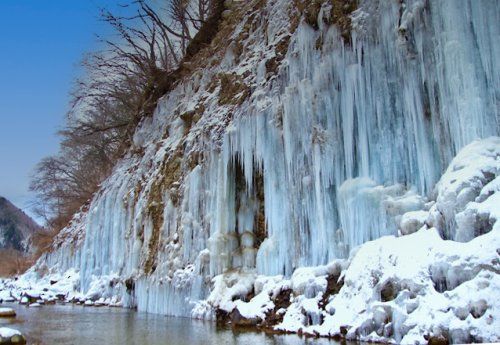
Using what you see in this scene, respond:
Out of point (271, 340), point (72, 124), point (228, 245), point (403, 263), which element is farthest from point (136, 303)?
point (72, 124)

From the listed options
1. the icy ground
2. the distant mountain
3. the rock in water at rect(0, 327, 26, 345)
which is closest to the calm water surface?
the rock in water at rect(0, 327, 26, 345)

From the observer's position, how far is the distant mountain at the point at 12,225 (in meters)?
78.9

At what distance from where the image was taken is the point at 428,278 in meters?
7.14

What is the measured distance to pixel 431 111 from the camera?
8.87 metres

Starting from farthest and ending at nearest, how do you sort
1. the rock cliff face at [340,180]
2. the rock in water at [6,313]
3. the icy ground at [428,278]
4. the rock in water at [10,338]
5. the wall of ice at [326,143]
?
the rock in water at [6,313] < the wall of ice at [326,143] < the rock in water at [10,338] < the rock cliff face at [340,180] < the icy ground at [428,278]

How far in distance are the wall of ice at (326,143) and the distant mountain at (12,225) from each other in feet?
232

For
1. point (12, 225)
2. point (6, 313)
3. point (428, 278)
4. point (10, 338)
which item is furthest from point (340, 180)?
point (12, 225)

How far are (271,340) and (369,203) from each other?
3063 mm

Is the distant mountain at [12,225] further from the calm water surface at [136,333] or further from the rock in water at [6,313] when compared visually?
the calm water surface at [136,333]

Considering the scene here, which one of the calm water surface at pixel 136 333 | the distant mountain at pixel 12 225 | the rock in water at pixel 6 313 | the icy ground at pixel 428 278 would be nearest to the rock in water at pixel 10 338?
the calm water surface at pixel 136 333

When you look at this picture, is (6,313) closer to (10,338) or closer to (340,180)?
(10,338)

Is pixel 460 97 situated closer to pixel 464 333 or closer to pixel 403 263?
pixel 403 263

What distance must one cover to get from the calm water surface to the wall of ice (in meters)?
1.78

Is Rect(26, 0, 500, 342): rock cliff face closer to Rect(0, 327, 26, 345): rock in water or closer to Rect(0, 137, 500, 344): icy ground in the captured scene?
Rect(0, 137, 500, 344): icy ground
